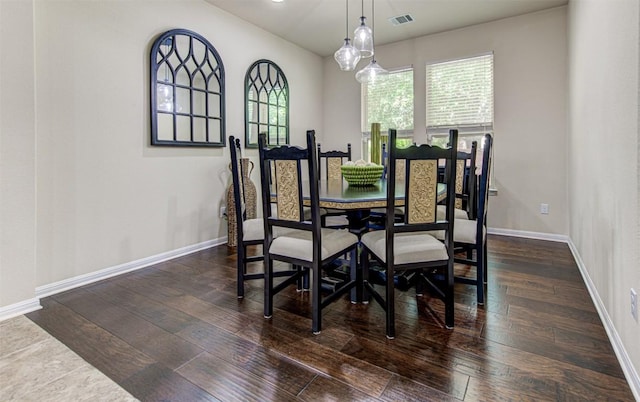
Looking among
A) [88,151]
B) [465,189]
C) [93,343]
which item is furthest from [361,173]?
[88,151]

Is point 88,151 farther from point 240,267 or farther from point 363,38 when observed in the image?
point 363,38

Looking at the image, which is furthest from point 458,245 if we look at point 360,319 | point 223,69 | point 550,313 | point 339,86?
point 339,86

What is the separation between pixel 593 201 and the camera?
2.36 metres

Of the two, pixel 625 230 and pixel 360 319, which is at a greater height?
pixel 625 230

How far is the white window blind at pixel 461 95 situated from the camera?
431 cm

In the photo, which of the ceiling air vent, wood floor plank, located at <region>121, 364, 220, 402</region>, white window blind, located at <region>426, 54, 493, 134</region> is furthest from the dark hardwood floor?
the ceiling air vent

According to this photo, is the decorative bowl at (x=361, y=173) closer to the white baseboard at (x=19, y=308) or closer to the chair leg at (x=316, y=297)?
the chair leg at (x=316, y=297)

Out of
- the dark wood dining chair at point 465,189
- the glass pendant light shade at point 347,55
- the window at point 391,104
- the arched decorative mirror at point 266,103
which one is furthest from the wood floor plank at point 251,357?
the window at point 391,104

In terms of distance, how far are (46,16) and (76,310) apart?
2.11m

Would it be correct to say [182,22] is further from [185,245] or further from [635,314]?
[635,314]

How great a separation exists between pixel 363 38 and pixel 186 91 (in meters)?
1.85

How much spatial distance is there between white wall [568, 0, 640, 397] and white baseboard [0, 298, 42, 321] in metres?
3.34

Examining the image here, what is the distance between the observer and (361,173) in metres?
2.70

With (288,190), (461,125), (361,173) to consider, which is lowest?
(288,190)
